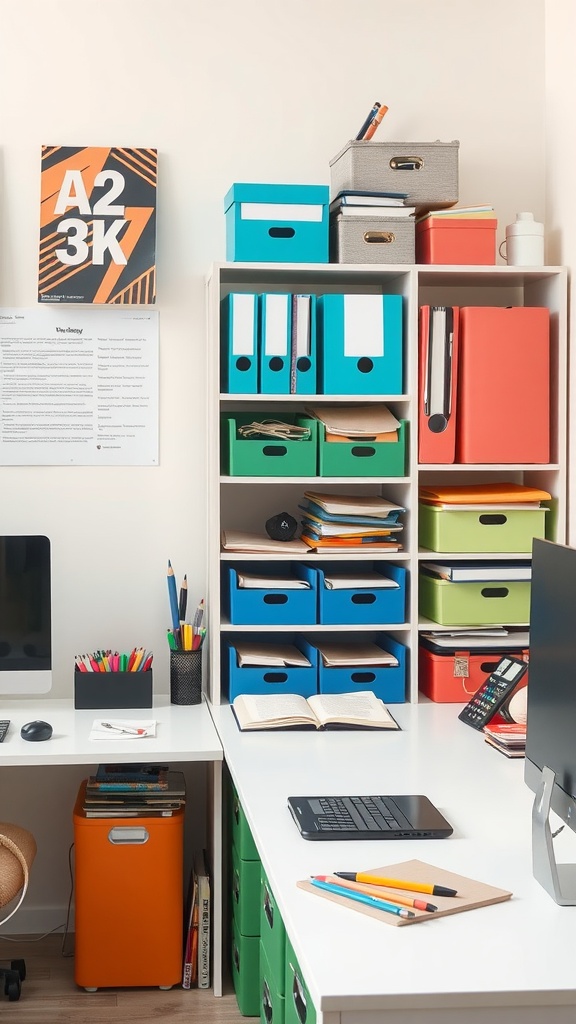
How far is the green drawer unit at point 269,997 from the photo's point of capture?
6.65 feet

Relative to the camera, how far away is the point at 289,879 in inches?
63.1

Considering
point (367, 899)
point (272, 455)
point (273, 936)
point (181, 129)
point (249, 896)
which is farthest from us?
point (181, 129)

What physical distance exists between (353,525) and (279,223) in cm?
79

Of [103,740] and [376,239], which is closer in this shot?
[103,740]

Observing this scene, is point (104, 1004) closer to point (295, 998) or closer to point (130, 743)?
point (130, 743)

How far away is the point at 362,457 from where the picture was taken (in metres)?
2.79

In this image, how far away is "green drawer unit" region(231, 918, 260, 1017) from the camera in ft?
8.05

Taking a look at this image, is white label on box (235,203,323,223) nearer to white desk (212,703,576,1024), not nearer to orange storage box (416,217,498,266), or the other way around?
orange storage box (416,217,498,266)

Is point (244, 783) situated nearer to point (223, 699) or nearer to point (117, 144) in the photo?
point (223, 699)

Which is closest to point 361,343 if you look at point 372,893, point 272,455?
point 272,455

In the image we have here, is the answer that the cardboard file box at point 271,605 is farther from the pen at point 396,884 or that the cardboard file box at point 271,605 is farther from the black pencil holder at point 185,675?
the pen at point 396,884

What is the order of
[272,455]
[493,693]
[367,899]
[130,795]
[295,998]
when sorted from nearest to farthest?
[367,899]
[295,998]
[493,693]
[130,795]
[272,455]

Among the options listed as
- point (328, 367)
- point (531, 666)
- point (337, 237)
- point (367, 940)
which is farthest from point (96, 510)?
point (367, 940)

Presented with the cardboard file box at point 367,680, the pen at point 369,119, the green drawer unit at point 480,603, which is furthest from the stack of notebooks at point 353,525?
the pen at point 369,119
